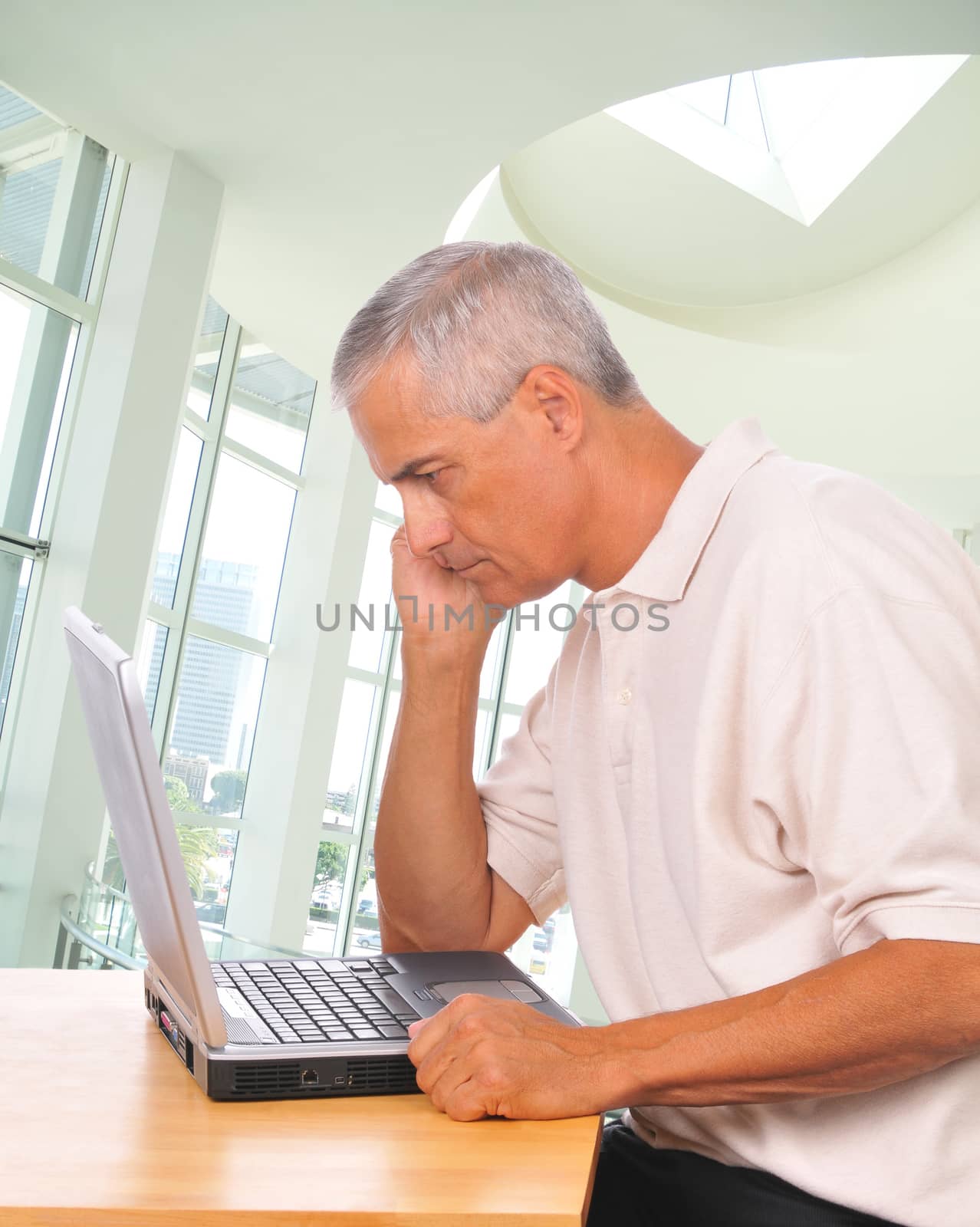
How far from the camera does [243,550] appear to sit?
8.02 metres

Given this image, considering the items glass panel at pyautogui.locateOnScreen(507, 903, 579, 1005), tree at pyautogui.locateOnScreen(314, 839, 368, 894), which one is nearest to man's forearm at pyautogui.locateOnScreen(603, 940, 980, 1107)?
tree at pyautogui.locateOnScreen(314, 839, 368, 894)

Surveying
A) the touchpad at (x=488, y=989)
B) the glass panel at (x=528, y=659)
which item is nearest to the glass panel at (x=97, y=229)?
the touchpad at (x=488, y=989)

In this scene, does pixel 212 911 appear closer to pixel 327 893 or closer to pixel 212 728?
pixel 327 893

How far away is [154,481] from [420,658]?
13.1 ft

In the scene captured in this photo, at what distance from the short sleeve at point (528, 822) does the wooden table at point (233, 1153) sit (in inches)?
24.5

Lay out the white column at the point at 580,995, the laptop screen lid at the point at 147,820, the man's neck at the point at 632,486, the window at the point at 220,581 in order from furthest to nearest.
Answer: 1. the white column at the point at 580,995
2. the window at the point at 220,581
3. the man's neck at the point at 632,486
4. the laptop screen lid at the point at 147,820

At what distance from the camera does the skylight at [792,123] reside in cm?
688

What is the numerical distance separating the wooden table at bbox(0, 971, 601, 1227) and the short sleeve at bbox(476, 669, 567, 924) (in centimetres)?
62

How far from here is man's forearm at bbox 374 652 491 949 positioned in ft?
5.04

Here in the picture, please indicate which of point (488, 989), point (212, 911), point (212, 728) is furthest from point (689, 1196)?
point (212, 911)

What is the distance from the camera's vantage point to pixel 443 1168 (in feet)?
2.63

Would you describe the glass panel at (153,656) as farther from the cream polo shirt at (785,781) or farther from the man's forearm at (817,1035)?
the man's forearm at (817,1035)

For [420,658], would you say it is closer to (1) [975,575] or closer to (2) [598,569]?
(2) [598,569]

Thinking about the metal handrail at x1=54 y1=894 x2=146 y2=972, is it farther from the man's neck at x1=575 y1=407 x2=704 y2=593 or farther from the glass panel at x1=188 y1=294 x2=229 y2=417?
the glass panel at x1=188 y1=294 x2=229 y2=417
